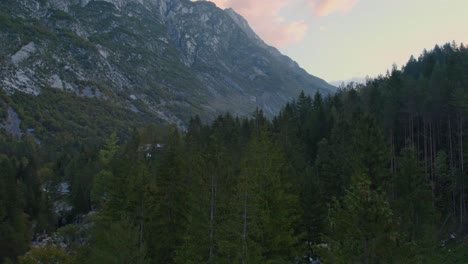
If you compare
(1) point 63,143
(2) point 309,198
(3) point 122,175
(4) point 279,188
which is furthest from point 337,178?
(1) point 63,143

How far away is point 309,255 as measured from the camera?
3625 cm

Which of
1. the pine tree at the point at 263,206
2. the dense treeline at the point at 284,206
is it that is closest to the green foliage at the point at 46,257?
the dense treeline at the point at 284,206

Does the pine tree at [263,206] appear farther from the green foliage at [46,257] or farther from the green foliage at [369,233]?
the green foliage at [46,257]

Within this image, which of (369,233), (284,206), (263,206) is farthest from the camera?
(284,206)

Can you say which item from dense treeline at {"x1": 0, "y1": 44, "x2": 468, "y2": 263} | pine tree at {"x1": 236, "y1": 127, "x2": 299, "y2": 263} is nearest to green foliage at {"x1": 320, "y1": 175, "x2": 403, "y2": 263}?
dense treeline at {"x1": 0, "y1": 44, "x2": 468, "y2": 263}

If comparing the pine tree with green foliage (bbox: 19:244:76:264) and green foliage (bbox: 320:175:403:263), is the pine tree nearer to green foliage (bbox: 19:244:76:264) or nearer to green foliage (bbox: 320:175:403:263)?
green foliage (bbox: 320:175:403:263)

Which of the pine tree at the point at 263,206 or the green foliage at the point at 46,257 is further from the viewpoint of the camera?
the green foliage at the point at 46,257

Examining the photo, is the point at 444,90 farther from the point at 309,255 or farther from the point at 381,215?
the point at 381,215

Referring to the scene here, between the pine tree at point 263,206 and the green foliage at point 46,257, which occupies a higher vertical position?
the pine tree at point 263,206

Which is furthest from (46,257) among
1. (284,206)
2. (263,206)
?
(284,206)

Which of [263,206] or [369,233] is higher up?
[263,206]

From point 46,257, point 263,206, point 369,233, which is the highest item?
point 263,206

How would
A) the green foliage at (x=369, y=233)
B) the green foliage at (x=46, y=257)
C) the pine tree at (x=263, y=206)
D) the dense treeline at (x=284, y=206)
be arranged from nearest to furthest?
the green foliage at (x=369, y=233)
the dense treeline at (x=284, y=206)
the pine tree at (x=263, y=206)
the green foliage at (x=46, y=257)

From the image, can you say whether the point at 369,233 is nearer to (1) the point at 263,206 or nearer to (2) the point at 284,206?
(1) the point at 263,206
